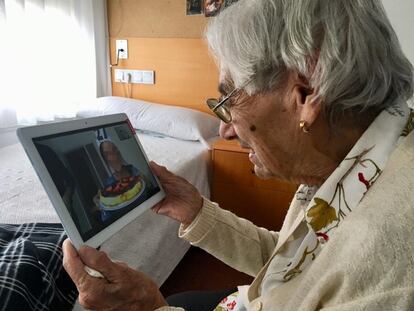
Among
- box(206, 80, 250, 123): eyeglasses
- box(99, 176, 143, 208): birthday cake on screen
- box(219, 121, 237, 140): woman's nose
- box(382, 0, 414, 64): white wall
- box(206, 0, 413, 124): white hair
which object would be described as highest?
box(382, 0, 414, 64): white wall

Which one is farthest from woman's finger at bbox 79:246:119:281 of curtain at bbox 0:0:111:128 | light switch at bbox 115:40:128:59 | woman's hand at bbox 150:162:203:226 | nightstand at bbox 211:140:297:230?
light switch at bbox 115:40:128:59

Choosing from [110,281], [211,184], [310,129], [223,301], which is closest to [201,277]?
[211,184]

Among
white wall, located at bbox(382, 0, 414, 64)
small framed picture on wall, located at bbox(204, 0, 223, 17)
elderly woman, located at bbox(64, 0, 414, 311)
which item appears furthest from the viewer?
small framed picture on wall, located at bbox(204, 0, 223, 17)

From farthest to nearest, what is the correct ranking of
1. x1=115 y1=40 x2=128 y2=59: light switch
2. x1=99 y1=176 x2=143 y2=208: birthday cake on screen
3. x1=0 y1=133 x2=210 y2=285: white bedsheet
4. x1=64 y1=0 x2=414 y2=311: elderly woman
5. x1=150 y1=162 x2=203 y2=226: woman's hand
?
x1=115 y1=40 x2=128 y2=59: light switch, x1=0 y1=133 x2=210 y2=285: white bedsheet, x1=150 y1=162 x2=203 y2=226: woman's hand, x1=99 y1=176 x2=143 y2=208: birthday cake on screen, x1=64 y1=0 x2=414 y2=311: elderly woman

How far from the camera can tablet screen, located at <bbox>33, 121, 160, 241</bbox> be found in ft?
1.80

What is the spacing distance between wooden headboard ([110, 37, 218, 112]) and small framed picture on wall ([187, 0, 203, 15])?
17 cm

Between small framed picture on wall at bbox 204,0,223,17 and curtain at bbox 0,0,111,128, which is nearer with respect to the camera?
curtain at bbox 0,0,111,128

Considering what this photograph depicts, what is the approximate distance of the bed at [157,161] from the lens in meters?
1.04

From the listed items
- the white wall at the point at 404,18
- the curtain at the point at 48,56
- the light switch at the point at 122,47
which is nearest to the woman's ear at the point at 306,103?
the white wall at the point at 404,18

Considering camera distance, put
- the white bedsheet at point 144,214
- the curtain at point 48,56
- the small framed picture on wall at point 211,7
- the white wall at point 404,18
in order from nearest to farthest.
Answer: the white bedsheet at point 144,214 < the white wall at point 404,18 < the curtain at point 48,56 < the small framed picture on wall at point 211,7

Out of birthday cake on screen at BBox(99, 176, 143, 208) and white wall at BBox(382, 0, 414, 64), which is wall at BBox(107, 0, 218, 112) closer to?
white wall at BBox(382, 0, 414, 64)

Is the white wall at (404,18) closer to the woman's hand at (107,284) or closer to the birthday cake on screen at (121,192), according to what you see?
the birthday cake on screen at (121,192)

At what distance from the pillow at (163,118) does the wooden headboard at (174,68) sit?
0.73 ft

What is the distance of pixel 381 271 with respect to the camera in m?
0.39
